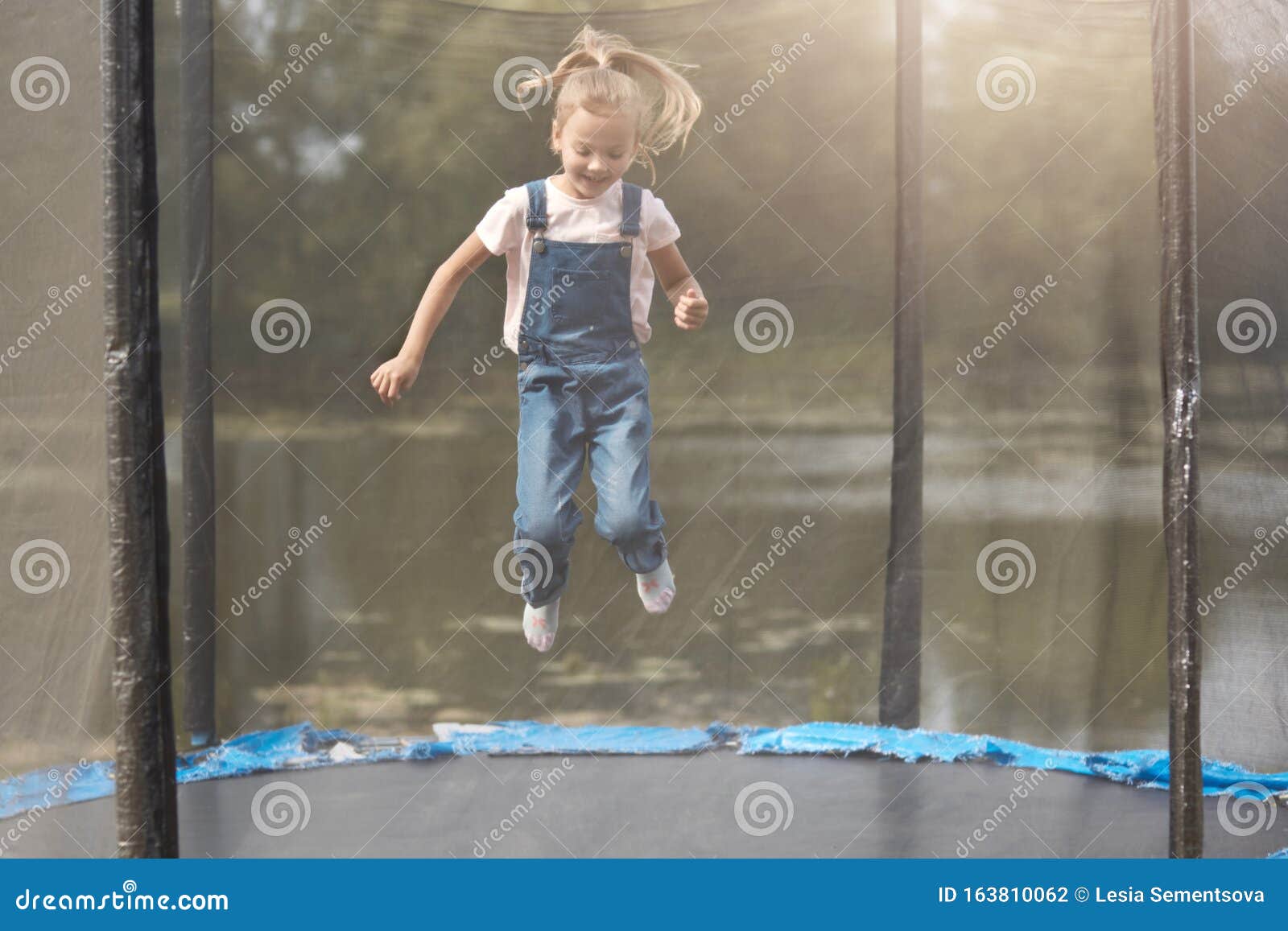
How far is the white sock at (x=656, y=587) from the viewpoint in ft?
10.5

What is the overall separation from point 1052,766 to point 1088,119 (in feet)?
6.28

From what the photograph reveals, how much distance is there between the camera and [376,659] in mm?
3387

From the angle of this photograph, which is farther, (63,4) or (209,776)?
(209,776)

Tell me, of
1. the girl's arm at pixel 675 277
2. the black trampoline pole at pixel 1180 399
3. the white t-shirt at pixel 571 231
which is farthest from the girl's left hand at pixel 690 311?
the black trampoline pole at pixel 1180 399

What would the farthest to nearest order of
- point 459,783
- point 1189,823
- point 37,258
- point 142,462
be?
1. point 459,783
2. point 37,258
3. point 1189,823
4. point 142,462

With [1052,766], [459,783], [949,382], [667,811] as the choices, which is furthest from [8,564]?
[1052,766]

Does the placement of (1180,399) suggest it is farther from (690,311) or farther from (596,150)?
(596,150)

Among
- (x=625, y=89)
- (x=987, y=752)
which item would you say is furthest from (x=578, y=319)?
(x=987, y=752)

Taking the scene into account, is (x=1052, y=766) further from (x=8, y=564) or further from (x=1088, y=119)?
(x=8, y=564)

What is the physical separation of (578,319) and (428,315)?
0.43 meters

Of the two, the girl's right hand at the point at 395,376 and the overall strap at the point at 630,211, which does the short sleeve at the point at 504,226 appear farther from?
the girl's right hand at the point at 395,376

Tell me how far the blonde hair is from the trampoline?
0.07 meters

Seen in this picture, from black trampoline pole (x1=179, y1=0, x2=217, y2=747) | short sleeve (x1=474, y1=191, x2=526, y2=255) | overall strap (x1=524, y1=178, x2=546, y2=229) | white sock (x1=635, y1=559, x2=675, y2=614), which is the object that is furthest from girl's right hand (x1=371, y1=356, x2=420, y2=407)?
white sock (x1=635, y1=559, x2=675, y2=614)

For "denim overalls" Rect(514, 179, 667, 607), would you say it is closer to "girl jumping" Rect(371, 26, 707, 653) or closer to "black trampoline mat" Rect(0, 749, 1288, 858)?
"girl jumping" Rect(371, 26, 707, 653)
